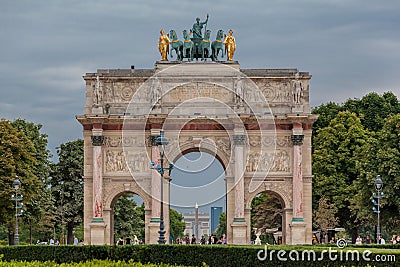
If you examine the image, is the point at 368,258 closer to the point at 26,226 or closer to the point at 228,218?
the point at 228,218

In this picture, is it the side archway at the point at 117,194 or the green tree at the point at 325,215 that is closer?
the side archway at the point at 117,194

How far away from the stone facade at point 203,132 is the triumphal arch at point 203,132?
0.06 metres

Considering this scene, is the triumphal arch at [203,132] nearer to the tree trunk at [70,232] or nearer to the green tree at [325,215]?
the green tree at [325,215]

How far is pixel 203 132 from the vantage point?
168 ft

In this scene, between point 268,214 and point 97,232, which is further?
point 268,214

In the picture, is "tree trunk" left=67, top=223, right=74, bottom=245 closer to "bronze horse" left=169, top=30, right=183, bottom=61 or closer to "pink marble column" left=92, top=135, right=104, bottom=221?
"pink marble column" left=92, top=135, right=104, bottom=221

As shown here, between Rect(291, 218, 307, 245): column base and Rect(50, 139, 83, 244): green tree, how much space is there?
22.6 meters

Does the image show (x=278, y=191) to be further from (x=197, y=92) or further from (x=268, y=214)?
(x=268, y=214)

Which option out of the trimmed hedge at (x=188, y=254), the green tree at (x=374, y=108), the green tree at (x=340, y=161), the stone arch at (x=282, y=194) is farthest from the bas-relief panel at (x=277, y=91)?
the trimmed hedge at (x=188, y=254)

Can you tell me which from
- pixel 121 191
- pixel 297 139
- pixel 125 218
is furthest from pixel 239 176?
pixel 125 218

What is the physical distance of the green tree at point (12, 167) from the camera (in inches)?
2064

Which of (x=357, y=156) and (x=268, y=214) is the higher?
(x=357, y=156)

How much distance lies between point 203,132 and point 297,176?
5913 millimetres

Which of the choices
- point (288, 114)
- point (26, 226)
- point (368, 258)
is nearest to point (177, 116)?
point (288, 114)
